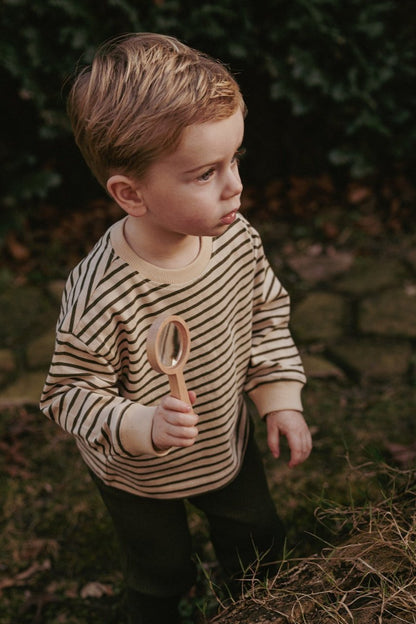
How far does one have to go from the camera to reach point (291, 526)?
242 centimetres

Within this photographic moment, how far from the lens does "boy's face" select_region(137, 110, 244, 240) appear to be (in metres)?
1.41

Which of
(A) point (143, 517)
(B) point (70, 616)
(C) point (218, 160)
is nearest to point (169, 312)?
(C) point (218, 160)

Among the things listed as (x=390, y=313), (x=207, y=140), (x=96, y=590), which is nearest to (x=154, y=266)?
(x=207, y=140)

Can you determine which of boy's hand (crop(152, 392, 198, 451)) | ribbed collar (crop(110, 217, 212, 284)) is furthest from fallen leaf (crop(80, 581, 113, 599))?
ribbed collar (crop(110, 217, 212, 284))

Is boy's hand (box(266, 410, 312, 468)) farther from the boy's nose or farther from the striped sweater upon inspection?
the boy's nose

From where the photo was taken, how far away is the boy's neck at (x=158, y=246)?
161 cm

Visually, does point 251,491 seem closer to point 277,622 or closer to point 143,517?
point 143,517

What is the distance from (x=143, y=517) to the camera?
184 cm

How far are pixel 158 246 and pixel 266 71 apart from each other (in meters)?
3.28

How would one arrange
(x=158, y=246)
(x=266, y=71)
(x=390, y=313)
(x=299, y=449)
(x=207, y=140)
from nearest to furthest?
1. (x=207, y=140)
2. (x=158, y=246)
3. (x=299, y=449)
4. (x=390, y=313)
5. (x=266, y=71)

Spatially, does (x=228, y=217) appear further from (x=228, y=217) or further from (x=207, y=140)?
(x=207, y=140)

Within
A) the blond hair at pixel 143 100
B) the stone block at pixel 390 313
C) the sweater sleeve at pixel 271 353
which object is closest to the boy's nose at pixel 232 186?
the blond hair at pixel 143 100

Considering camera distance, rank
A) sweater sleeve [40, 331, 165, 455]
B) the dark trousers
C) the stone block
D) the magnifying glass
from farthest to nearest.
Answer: the stone block, the dark trousers, sweater sleeve [40, 331, 165, 455], the magnifying glass

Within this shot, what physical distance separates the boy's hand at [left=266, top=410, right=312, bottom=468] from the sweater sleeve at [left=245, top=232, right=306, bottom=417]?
0.08ft
